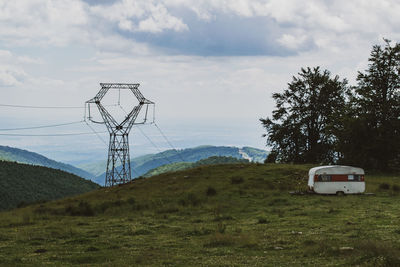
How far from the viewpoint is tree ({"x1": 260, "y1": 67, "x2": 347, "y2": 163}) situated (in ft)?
242

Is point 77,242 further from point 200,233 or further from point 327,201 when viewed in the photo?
point 327,201

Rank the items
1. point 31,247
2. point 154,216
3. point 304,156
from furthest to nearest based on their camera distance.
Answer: point 304,156
point 154,216
point 31,247

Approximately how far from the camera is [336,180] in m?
40.7

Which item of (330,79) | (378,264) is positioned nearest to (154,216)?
(378,264)

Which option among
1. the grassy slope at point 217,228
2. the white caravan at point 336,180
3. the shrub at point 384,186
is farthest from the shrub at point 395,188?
the white caravan at point 336,180

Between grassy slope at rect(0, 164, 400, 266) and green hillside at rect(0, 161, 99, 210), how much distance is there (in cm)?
2415

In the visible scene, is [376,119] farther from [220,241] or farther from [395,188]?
[220,241]

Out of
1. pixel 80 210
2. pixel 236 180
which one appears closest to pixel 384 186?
Result: pixel 236 180

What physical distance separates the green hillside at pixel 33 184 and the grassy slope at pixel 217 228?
79.2 ft

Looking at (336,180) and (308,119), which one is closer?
(336,180)

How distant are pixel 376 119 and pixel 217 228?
Answer: 136 ft

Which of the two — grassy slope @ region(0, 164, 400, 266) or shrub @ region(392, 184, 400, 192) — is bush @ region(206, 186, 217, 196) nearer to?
grassy slope @ region(0, 164, 400, 266)

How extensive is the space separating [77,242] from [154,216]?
11346 mm

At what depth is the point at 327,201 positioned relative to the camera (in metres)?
36.2
